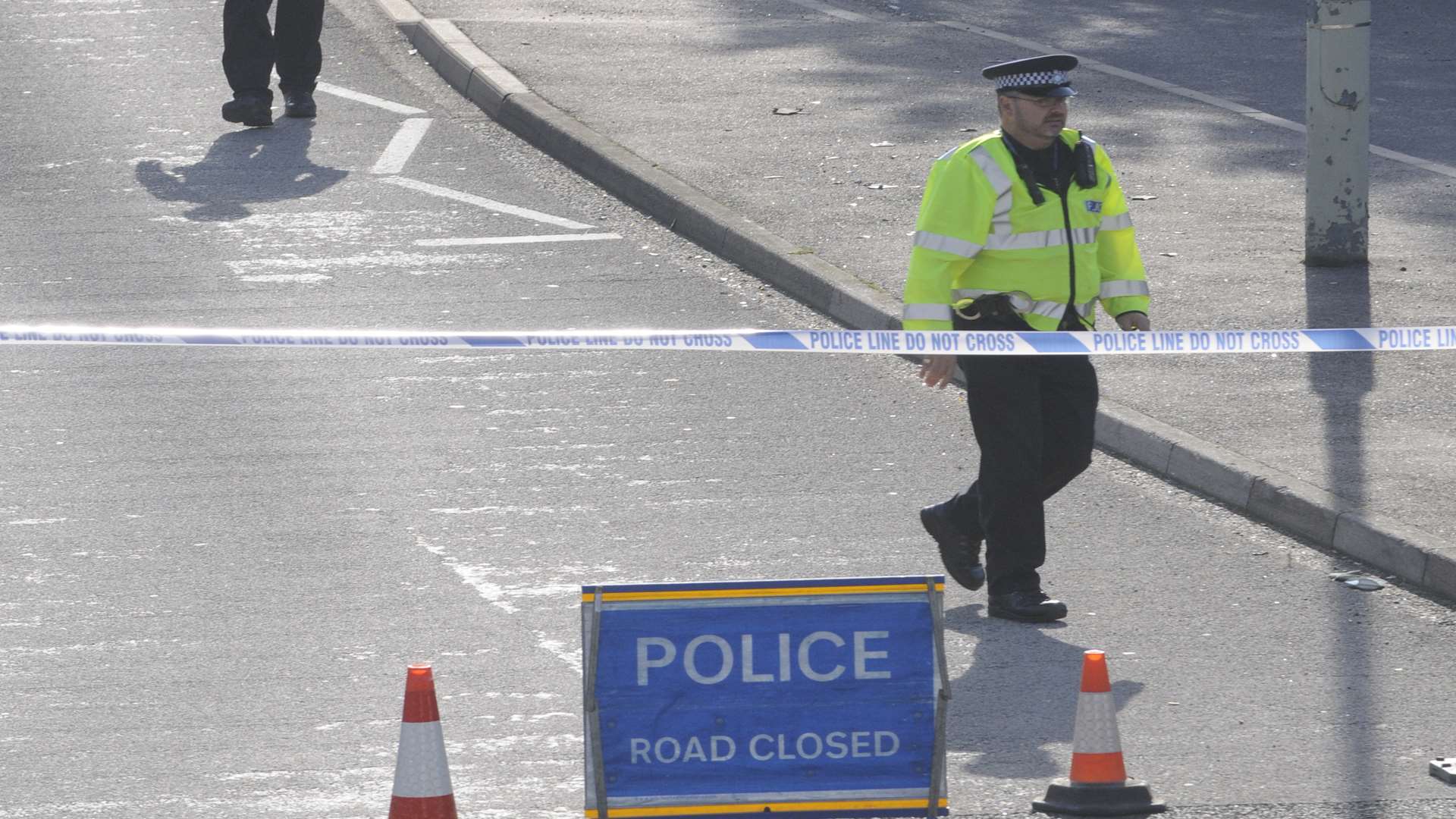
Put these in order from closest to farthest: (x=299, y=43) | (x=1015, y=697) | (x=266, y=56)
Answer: (x=1015, y=697), (x=266, y=56), (x=299, y=43)

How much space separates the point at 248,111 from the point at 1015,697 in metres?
9.74

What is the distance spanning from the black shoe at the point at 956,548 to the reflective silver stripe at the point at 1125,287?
35.3 inches

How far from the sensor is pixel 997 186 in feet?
21.9

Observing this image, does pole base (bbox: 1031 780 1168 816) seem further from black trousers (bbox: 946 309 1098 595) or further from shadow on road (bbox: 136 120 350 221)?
shadow on road (bbox: 136 120 350 221)

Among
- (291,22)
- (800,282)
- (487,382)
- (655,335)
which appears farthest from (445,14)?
(655,335)

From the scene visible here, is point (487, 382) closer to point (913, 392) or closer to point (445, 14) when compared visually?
point (913, 392)

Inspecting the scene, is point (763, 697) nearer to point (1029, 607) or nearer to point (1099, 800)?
point (1099, 800)

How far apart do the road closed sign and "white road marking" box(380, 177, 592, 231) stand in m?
7.54

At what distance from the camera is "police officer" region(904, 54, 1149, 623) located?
670cm

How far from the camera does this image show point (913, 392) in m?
9.54

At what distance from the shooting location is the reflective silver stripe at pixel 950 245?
21.9 ft

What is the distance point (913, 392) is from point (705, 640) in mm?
4599

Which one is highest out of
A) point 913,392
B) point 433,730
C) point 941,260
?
point 941,260

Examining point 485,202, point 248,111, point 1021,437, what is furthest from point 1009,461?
point 248,111
